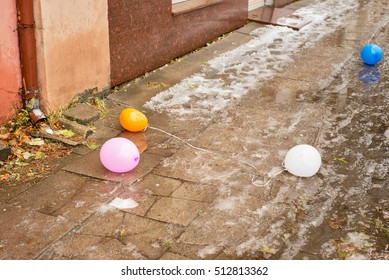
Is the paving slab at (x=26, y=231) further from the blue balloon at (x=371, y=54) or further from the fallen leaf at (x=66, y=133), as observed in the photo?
the blue balloon at (x=371, y=54)

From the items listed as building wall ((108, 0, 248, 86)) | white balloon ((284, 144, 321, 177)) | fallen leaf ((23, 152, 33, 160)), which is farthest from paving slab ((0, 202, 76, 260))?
building wall ((108, 0, 248, 86))

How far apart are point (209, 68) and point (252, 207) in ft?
12.9

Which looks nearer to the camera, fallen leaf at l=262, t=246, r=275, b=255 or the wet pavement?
fallen leaf at l=262, t=246, r=275, b=255

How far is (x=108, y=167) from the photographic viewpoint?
519cm

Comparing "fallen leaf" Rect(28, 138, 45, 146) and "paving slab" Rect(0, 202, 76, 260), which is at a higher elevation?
"fallen leaf" Rect(28, 138, 45, 146)

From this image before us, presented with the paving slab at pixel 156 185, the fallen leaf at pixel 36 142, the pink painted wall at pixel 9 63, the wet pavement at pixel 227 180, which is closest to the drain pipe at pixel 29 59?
the pink painted wall at pixel 9 63

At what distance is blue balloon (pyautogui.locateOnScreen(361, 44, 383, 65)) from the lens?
858 centimetres

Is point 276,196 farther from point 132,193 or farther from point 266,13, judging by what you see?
point 266,13

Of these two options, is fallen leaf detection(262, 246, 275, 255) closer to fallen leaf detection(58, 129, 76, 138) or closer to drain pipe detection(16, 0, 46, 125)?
fallen leaf detection(58, 129, 76, 138)

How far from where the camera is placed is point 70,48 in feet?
20.9

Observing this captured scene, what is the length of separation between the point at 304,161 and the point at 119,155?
1687mm

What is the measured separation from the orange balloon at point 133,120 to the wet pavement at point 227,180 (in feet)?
0.35

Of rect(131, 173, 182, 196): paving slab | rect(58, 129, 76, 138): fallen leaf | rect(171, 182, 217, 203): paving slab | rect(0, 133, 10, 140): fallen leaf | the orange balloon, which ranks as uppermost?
the orange balloon

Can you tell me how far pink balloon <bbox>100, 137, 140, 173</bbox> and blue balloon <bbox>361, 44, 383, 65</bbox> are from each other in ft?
16.2
